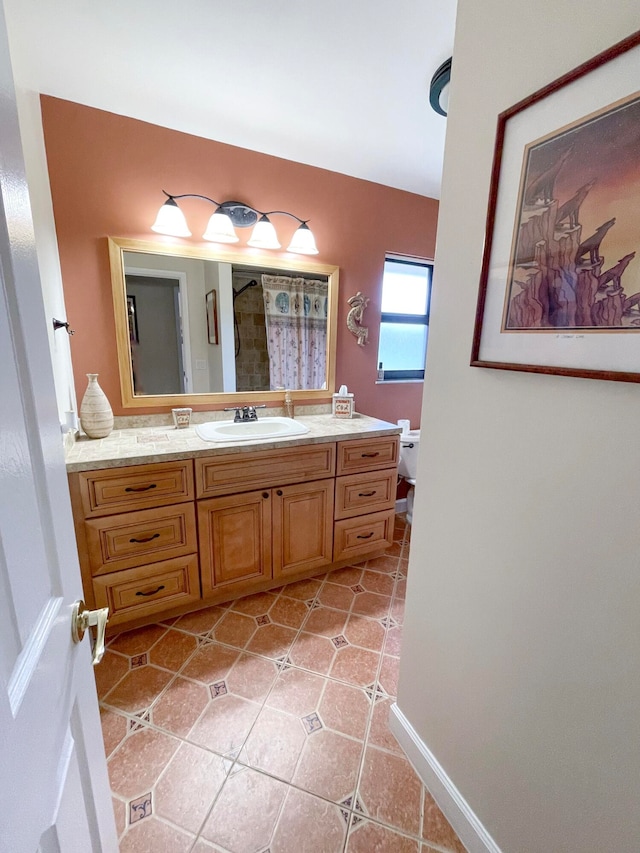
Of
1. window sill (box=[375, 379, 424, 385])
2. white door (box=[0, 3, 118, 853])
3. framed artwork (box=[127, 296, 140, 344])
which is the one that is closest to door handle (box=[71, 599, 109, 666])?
white door (box=[0, 3, 118, 853])

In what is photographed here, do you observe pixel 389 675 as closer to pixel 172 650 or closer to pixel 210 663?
pixel 210 663

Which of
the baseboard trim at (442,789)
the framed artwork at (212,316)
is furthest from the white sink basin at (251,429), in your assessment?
the baseboard trim at (442,789)

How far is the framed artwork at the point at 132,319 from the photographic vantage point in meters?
1.93

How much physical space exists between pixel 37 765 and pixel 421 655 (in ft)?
3.51

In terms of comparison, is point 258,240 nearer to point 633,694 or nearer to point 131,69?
point 131,69

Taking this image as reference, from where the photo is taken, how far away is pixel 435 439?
1060 mm

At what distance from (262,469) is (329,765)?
3.85 ft

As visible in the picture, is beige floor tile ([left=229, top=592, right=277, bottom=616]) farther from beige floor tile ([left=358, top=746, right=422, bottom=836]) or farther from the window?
the window

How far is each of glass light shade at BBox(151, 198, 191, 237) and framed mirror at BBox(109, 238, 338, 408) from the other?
8cm

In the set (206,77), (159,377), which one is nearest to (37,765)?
(159,377)

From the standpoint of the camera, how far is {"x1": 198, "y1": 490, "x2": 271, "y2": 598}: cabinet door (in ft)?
5.89

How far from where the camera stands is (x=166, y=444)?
1.74m

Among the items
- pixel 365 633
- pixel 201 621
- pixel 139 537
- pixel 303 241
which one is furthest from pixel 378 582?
pixel 303 241

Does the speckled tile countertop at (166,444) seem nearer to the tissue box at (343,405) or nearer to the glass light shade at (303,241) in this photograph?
the tissue box at (343,405)
